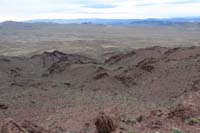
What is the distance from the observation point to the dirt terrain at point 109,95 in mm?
13773

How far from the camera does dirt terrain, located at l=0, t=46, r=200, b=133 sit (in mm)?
13773

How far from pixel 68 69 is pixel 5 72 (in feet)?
22.3

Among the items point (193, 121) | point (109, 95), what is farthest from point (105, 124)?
point (109, 95)

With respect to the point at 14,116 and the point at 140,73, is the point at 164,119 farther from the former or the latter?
the point at 140,73

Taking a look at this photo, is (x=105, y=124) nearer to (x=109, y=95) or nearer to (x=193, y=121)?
(x=193, y=121)

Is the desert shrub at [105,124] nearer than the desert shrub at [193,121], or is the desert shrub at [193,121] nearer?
the desert shrub at [105,124]

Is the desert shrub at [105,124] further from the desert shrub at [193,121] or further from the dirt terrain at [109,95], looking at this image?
the desert shrub at [193,121]

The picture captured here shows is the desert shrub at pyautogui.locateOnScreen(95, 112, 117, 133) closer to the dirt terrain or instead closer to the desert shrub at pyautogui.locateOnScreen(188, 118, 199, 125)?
the dirt terrain

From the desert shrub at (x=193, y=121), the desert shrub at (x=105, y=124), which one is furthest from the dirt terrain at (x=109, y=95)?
the desert shrub at (x=105, y=124)

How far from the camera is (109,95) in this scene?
29.0 meters

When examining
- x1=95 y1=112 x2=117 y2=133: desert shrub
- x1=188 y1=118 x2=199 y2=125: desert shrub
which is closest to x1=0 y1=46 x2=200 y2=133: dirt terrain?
x1=188 y1=118 x2=199 y2=125: desert shrub

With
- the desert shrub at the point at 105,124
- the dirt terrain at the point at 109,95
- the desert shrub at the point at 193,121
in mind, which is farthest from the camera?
the dirt terrain at the point at 109,95

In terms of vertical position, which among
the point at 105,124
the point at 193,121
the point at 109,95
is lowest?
the point at 109,95

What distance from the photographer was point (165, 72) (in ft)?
114
